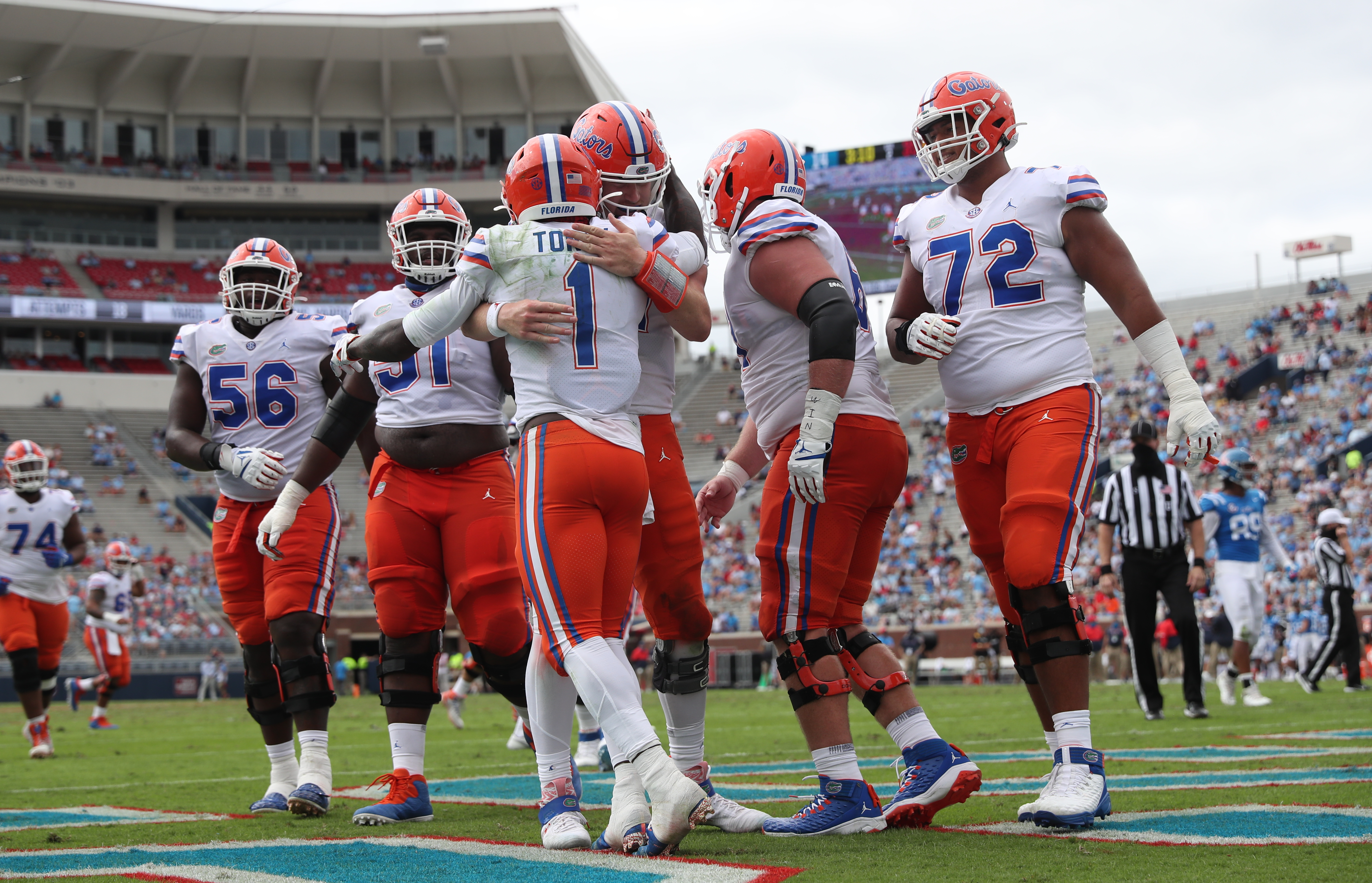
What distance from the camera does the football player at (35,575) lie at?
10.2 m

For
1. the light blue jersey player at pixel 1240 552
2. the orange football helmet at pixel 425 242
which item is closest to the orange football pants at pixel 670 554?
the orange football helmet at pixel 425 242

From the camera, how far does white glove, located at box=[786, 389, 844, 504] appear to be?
4004 mm

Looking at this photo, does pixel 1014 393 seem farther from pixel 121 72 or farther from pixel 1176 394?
pixel 121 72

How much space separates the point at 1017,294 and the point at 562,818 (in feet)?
7.68

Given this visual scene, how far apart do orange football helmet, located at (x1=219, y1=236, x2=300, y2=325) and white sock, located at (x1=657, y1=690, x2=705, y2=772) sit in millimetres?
2788

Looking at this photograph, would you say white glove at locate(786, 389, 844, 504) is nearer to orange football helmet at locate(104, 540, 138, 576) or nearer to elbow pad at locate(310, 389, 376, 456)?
elbow pad at locate(310, 389, 376, 456)

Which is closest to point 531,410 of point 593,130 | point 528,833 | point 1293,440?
point 593,130

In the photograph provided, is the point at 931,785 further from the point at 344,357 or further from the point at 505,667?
the point at 344,357

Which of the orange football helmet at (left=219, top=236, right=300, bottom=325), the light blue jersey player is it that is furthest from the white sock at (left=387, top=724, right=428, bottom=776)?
the light blue jersey player

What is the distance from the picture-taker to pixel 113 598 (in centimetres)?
1672

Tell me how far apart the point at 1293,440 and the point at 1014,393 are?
96.1 feet

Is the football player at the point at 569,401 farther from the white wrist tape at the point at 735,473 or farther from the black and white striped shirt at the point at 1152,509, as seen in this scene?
the black and white striped shirt at the point at 1152,509

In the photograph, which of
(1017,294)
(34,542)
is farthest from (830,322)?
(34,542)

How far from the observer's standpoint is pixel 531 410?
3965mm
